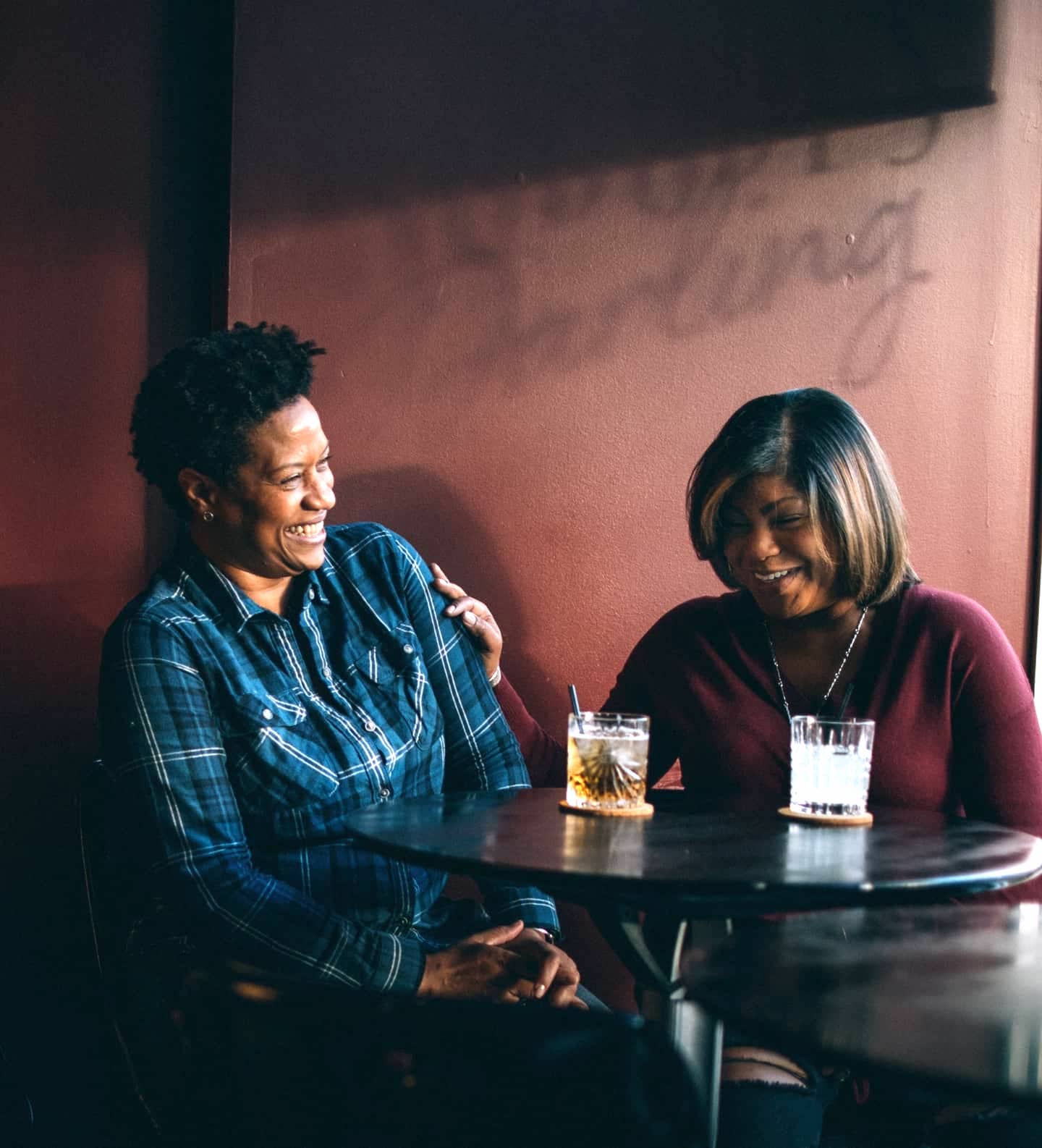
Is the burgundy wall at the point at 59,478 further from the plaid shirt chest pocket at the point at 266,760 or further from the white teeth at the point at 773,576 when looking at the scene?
the white teeth at the point at 773,576

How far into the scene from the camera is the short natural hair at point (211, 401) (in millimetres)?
1879

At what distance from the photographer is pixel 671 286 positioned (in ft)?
8.28

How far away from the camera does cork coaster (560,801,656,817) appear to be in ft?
5.30

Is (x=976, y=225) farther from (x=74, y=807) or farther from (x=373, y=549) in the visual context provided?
(x=74, y=807)

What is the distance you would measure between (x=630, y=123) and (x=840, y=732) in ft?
4.77

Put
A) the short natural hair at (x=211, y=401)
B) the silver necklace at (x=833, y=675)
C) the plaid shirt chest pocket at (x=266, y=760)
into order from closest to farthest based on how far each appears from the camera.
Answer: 1. the plaid shirt chest pocket at (x=266, y=760)
2. the short natural hair at (x=211, y=401)
3. the silver necklace at (x=833, y=675)

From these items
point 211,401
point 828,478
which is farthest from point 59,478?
point 828,478

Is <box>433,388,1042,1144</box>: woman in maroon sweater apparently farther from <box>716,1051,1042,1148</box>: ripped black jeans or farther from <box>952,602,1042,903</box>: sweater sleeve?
<box>716,1051,1042,1148</box>: ripped black jeans

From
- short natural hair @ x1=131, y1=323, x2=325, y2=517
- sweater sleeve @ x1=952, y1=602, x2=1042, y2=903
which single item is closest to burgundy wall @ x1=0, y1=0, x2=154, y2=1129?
short natural hair @ x1=131, y1=323, x2=325, y2=517

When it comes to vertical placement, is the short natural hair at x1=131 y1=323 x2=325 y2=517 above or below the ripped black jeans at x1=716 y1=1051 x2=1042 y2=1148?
above

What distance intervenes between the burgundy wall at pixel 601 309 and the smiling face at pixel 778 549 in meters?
0.52

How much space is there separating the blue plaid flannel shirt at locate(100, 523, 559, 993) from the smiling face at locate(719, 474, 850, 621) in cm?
49

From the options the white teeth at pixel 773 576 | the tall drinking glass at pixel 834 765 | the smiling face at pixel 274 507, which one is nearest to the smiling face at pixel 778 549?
the white teeth at pixel 773 576

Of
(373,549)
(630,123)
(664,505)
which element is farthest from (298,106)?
(664,505)
